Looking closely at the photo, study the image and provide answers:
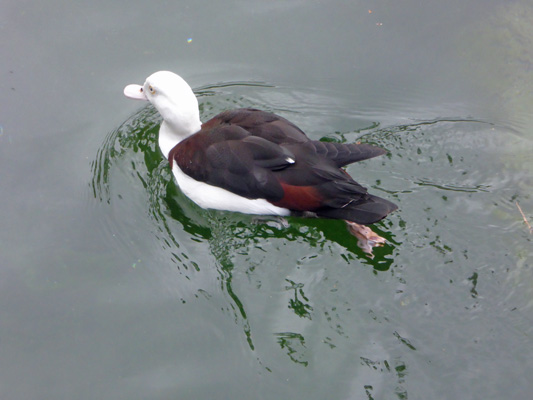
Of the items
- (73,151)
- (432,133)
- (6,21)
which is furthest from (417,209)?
(6,21)

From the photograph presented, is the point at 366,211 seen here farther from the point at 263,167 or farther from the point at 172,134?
the point at 172,134

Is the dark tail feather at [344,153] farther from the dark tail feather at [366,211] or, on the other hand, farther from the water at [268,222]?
the water at [268,222]

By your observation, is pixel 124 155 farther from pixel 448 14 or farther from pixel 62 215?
pixel 448 14

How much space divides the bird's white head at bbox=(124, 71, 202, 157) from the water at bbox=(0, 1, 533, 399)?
48 cm

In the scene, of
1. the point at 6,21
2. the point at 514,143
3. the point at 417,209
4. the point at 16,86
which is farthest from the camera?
the point at 6,21

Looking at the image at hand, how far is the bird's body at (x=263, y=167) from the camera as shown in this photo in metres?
4.61

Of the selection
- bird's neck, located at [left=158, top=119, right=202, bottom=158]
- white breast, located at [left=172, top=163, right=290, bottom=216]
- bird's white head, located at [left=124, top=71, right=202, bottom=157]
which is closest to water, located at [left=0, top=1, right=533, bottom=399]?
white breast, located at [left=172, top=163, right=290, bottom=216]

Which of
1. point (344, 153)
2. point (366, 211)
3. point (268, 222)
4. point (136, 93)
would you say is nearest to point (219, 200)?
point (268, 222)

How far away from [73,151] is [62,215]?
73cm

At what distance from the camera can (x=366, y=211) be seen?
4547mm

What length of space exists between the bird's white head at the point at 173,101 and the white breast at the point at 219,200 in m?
0.36

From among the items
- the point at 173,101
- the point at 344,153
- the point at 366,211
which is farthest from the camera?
the point at 173,101

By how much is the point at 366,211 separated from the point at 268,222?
0.88 metres

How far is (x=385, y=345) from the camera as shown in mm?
4195
